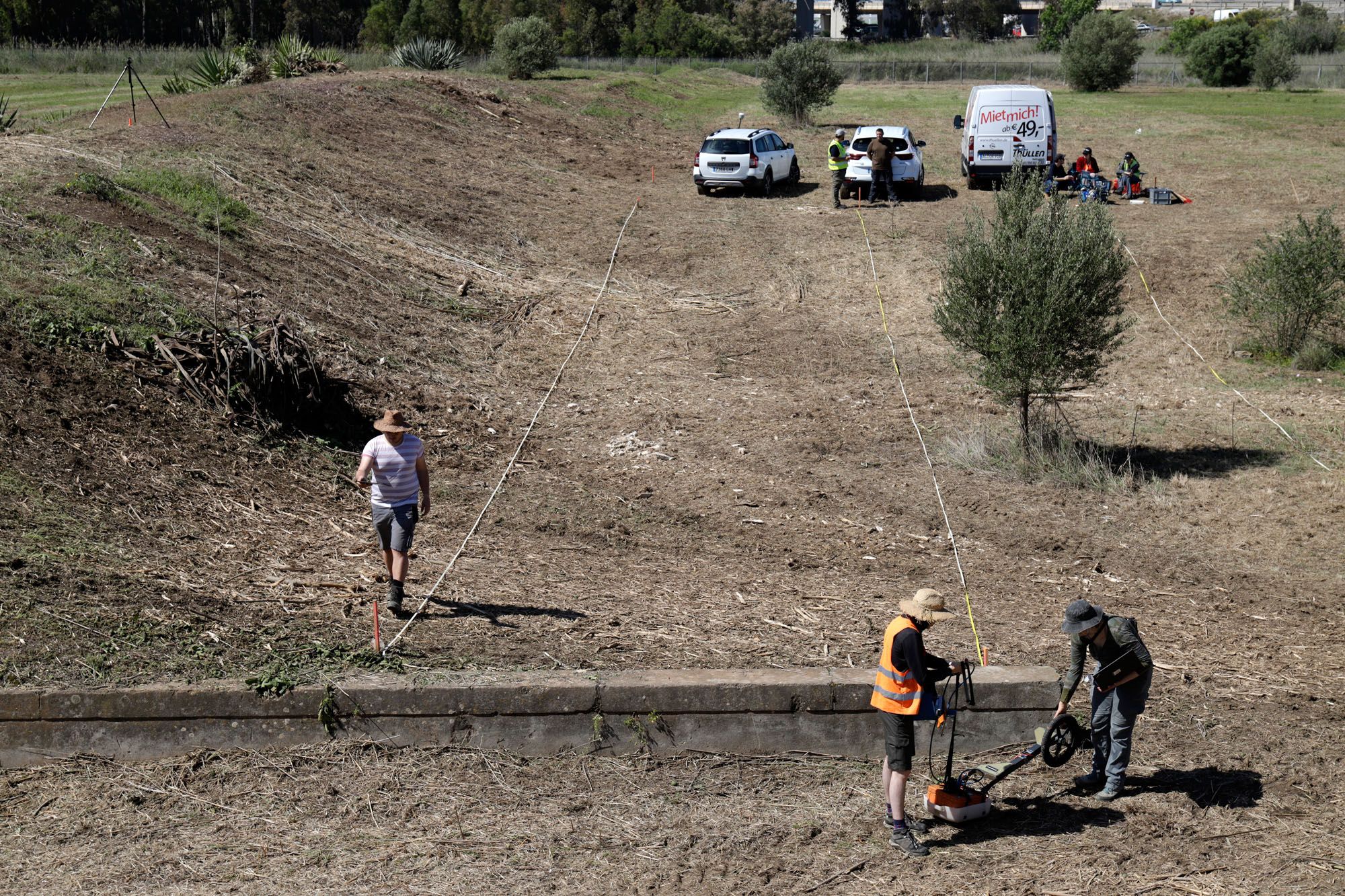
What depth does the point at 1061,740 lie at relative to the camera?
24.5 feet

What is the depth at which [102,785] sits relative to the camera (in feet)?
22.7

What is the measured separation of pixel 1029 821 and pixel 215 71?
2698cm

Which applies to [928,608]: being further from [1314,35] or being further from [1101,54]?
[1314,35]

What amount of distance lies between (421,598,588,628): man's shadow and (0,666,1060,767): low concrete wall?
3.94 feet

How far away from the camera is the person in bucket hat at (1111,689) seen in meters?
7.14

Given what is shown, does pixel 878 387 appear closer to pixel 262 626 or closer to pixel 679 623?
pixel 679 623

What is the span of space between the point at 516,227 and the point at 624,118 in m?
14.8

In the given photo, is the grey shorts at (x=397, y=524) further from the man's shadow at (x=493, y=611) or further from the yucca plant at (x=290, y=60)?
the yucca plant at (x=290, y=60)

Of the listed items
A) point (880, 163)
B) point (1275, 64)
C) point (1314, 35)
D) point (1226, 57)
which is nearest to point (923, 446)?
point (880, 163)

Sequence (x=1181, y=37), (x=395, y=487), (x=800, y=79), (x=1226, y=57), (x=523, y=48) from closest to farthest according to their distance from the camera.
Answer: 1. (x=395, y=487)
2. (x=800, y=79)
3. (x=523, y=48)
4. (x=1226, y=57)
5. (x=1181, y=37)

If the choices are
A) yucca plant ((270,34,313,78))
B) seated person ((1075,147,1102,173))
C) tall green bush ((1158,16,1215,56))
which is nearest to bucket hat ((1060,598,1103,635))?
seated person ((1075,147,1102,173))

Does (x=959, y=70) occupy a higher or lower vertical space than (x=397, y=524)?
higher

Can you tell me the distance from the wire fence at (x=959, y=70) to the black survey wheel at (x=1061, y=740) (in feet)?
156

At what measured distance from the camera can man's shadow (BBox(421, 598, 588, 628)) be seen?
875cm
